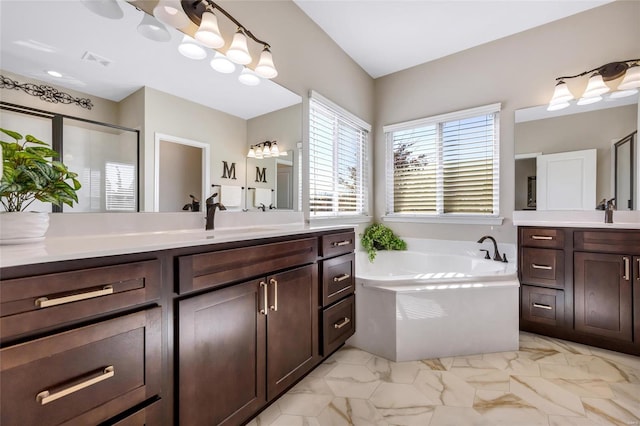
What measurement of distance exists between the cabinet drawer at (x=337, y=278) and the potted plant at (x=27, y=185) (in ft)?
4.16

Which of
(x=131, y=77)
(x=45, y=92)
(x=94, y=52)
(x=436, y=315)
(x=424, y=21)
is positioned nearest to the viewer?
(x=45, y=92)

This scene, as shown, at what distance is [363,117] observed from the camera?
3275mm

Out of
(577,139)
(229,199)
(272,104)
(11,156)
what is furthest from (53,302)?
(577,139)

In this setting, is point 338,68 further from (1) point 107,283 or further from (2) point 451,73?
(1) point 107,283

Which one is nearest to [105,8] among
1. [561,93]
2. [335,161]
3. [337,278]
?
[337,278]

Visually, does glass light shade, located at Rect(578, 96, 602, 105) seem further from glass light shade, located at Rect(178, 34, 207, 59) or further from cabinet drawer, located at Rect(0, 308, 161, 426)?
cabinet drawer, located at Rect(0, 308, 161, 426)

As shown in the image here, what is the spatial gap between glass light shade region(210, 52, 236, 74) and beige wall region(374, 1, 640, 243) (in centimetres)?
211

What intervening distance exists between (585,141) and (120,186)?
11.0 ft

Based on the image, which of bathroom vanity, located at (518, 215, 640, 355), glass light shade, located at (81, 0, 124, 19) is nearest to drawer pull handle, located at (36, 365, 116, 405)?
glass light shade, located at (81, 0, 124, 19)

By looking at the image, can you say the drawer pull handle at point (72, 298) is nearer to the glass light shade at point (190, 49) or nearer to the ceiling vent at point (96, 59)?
the ceiling vent at point (96, 59)

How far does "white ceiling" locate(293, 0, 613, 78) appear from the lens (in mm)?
2295

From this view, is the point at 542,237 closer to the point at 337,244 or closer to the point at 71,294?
the point at 337,244

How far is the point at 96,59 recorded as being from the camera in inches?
47.9

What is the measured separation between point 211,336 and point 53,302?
52cm
